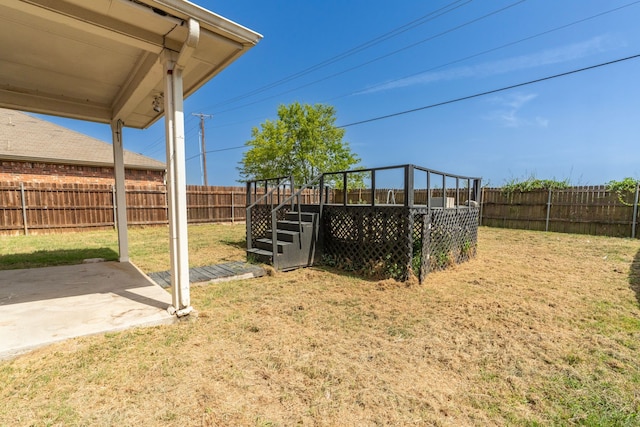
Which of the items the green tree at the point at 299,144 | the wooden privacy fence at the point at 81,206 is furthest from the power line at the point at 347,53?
the wooden privacy fence at the point at 81,206

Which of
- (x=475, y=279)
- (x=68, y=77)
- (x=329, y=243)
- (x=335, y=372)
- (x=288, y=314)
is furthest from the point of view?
(x=329, y=243)

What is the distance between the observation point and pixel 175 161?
9.41 feet

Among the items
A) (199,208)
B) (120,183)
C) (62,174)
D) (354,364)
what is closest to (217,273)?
(120,183)

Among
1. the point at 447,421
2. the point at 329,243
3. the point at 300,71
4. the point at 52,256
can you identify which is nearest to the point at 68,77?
the point at 52,256

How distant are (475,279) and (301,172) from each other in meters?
13.6

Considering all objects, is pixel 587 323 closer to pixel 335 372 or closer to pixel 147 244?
pixel 335 372

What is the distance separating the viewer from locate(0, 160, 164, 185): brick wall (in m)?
10.4

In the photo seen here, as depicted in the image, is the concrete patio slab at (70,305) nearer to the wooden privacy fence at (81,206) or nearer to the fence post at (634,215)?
the wooden privacy fence at (81,206)

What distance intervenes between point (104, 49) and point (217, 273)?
3260mm

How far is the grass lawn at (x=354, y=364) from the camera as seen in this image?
5.76 ft

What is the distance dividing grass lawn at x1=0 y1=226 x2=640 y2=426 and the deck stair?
1.13m

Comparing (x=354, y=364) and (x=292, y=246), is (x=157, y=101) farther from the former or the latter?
(x=354, y=364)

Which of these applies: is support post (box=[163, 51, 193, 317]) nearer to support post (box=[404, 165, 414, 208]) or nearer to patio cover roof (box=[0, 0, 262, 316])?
patio cover roof (box=[0, 0, 262, 316])

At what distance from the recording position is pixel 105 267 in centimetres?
501
